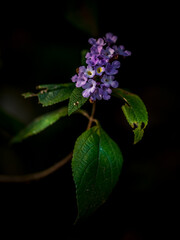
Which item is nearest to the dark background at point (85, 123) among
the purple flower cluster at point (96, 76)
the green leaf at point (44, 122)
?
the green leaf at point (44, 122)

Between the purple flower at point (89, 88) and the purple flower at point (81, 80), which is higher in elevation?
the purple flower at point (81, 80)

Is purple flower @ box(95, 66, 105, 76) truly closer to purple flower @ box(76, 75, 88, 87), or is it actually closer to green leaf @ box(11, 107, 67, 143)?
purple flower @ box(76, 75, 88, 87)

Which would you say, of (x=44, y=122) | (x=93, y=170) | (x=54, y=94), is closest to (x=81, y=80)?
(x=54, y=94)

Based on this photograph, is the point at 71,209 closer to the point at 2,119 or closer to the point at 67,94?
the point at 2,119

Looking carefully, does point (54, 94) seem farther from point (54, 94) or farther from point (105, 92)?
point (105, 92)

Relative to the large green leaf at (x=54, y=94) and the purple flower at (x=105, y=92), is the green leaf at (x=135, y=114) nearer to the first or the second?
the purple flower at (x=105, y=92)
